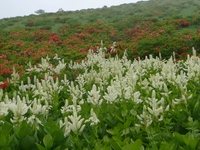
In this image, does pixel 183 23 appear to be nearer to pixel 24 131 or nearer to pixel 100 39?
pixel 100 39

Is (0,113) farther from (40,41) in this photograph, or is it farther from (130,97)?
(40,41)

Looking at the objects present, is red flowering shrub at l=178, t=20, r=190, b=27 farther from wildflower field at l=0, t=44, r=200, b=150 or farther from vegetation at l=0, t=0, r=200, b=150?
wildflower field at l=0, t=44, r=200, b=150

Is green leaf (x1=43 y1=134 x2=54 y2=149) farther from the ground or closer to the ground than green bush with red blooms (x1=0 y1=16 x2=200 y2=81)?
farther from the ground

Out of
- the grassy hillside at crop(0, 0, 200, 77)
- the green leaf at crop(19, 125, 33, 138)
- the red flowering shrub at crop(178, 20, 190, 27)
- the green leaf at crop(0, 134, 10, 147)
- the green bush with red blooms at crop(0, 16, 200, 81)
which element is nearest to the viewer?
the green leaf at crop(0, 134, 10, 147)

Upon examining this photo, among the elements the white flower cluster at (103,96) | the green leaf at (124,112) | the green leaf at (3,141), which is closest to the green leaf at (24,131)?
the green leaf at (3,141)

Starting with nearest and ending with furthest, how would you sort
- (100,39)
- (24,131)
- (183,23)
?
(24,131)
(100,39)
(183,23)

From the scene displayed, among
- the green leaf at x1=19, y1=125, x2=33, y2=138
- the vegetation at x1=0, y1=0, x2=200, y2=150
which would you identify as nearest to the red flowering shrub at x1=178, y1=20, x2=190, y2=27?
the vegetation at x1=0, y1=0, x2=200, y2=150

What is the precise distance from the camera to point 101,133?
13.0 ft

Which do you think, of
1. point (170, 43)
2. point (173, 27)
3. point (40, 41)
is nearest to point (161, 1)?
point (173, 27)

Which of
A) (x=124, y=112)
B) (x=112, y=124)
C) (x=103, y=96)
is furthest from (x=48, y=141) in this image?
(x=103, y=96)

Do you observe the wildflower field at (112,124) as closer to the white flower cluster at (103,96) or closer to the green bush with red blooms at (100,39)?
the white flower cluster at (103,96)

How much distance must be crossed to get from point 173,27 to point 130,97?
1605 centimetres

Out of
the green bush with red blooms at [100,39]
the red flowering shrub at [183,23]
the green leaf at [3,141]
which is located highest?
the green leaf at [3,141]

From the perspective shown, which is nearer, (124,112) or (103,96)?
(124,112)
